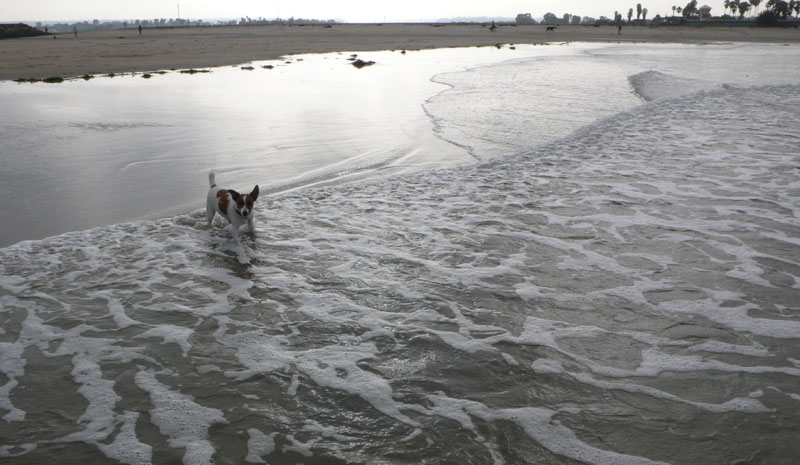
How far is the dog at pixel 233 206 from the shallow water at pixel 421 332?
0.88 ft

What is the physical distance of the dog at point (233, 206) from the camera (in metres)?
5.87

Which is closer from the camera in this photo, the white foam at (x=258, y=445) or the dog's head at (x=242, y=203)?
the white foam at (x=258, y=445)

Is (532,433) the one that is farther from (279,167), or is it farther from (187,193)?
(279,167)

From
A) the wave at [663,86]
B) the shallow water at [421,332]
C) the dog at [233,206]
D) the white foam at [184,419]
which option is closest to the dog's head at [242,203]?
the dog at [233,206]

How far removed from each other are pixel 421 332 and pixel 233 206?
2.89 m

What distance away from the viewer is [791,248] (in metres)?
5.84

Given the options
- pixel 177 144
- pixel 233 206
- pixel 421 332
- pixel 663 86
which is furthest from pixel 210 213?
pixel 663 86

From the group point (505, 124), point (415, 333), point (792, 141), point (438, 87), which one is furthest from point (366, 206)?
point (438, 87)

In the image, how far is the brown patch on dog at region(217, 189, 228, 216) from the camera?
6.12m

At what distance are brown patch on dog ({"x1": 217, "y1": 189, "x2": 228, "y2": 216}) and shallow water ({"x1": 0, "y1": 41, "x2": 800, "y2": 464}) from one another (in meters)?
→ 0.40

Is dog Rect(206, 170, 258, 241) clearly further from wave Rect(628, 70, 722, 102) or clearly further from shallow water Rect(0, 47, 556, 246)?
wave Rect(628, 70, 722, 102)

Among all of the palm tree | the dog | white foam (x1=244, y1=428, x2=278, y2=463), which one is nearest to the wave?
the dog

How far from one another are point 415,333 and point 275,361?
3.67 ft

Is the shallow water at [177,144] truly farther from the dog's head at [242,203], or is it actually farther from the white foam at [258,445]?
the white foam at [258,445]
